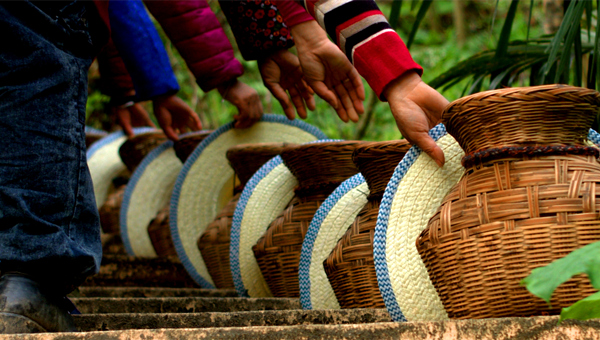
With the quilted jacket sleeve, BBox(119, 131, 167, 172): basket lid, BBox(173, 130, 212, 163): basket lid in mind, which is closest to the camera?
the quilted jacket sleeve

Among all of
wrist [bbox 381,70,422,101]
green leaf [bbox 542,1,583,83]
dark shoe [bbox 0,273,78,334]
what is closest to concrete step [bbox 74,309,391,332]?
dark shoe [bbox 0,273,78,334]

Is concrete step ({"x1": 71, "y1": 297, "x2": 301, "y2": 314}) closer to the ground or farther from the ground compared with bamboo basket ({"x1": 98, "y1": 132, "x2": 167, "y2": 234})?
farther from the ground

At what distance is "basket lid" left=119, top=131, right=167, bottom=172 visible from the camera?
12.5 feet

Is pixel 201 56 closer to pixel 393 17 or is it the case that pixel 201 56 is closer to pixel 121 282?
pixel 393 17

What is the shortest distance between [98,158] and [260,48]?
6.92 feet

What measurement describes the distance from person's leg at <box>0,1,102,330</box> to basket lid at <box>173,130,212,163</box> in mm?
1690

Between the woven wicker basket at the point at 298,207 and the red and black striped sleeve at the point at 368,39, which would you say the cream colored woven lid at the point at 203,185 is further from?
the red and black striped sleeve at the point at 368,39

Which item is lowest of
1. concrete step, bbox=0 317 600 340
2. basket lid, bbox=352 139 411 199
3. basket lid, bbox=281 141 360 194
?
basket lid, bbox=281 141 360 194

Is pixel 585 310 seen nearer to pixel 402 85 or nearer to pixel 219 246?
pixel 402 85

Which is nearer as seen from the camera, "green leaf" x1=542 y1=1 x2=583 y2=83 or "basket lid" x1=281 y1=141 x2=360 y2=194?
"basket lid" x1=281 y1=141 x2=360 y2=194

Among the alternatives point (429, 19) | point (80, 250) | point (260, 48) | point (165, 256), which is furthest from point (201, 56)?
point (429, 19)

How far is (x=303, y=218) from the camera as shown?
76.5 inches

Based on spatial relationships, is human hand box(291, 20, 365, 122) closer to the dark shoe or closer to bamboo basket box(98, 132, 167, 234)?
the dark shoe

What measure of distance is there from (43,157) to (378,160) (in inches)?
27.0
